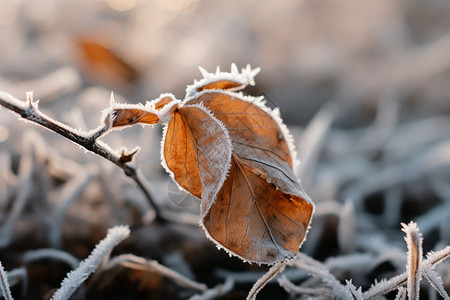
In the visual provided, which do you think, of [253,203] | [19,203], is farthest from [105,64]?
[253,203]

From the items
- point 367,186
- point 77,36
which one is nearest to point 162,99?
point 367,186

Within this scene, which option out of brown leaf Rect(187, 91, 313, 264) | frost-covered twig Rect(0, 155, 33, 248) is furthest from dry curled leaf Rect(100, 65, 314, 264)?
frost-covered twig Rect(0, 155, 33, 248)

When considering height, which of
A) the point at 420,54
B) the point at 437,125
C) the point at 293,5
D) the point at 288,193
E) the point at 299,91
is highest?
the point at 293,5

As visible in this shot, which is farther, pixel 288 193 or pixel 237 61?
pixel 237 61

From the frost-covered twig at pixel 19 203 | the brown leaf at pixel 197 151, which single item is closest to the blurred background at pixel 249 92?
the frost-covered twig at pixel 19 203

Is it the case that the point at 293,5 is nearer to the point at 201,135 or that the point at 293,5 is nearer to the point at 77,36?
the point at 77,36

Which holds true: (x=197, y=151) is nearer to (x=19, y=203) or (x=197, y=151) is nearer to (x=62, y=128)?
(x=62, y=128)
